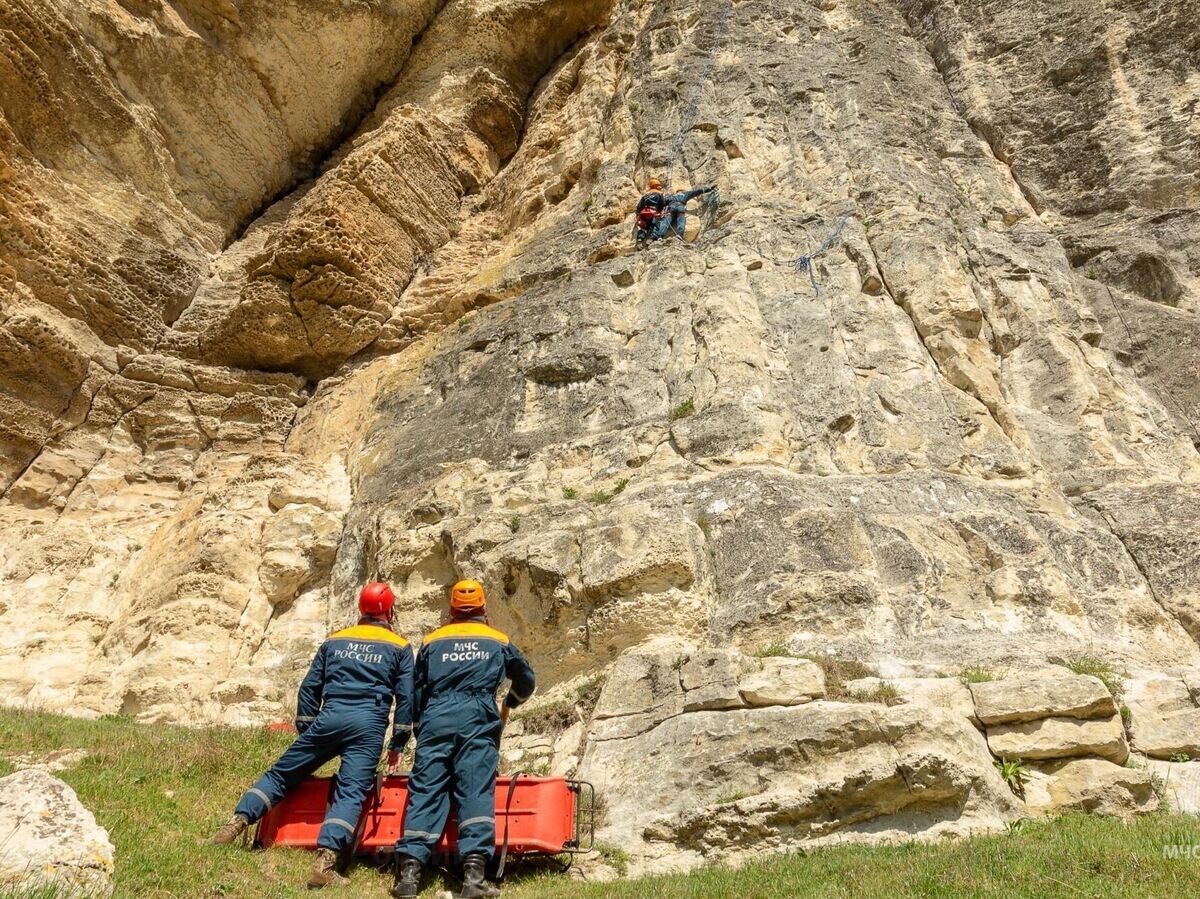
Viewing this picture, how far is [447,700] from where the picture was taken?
567cm

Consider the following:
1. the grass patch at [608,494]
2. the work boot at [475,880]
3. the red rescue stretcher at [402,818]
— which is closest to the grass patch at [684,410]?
the grass patch at [608,494]

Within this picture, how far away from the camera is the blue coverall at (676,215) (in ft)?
42.4

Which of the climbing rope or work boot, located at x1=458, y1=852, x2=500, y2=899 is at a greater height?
the climbing rope

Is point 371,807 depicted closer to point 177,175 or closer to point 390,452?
point 390,452

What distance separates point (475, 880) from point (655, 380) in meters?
6.65

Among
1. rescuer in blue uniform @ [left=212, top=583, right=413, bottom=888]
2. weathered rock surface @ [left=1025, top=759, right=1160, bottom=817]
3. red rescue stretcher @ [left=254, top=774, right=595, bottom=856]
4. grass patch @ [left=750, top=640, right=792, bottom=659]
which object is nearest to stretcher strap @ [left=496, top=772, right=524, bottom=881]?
red rescue stretcher @ [left=254, top=774, right=595, bottom=856]

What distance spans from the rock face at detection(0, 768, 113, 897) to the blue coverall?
1022 cm

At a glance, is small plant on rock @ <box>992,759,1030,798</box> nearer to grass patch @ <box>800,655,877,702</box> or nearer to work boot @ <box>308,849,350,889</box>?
grass patch @ <box>800,655,877,702</box>

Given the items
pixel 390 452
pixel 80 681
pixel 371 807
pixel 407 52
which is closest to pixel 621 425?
pixel 390 452

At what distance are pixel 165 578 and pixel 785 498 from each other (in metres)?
7.39

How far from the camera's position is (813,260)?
11.8 m

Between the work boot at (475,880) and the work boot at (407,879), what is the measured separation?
9.6 inches

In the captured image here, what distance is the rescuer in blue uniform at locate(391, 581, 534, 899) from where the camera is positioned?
16.7 ft

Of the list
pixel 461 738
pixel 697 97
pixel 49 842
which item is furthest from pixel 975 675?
pixel 697 97
